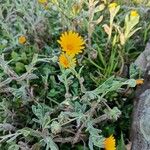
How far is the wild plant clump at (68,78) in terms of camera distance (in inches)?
76.8

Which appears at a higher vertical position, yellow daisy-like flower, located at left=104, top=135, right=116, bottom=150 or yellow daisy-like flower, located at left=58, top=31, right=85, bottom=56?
yellow daisy-like flower, located at left=58, top=31, right=85, bottom=56

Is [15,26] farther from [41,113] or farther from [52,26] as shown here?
[41,113]

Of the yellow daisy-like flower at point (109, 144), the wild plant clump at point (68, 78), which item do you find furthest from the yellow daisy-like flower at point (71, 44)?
the yellow daisy-like flower at point (109, 144)

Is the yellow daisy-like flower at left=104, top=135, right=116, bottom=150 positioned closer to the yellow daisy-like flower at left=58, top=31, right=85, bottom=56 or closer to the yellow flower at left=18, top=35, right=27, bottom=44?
the yellow daisy-like flower at left=58, top=31, right=85, bottom=56

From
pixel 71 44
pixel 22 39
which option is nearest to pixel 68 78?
pixel 71 44

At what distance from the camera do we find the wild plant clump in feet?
6.40

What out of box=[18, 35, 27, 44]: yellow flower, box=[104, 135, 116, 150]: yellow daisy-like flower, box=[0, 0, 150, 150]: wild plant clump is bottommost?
box=[104, 135, 116, 150]: yellow daisy-like flower

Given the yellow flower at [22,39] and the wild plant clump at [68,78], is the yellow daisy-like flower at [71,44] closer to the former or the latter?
the wild plant clump at [68,78]

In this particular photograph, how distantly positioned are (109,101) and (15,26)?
2.79 feet

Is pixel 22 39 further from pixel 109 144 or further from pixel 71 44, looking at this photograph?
pixel 109 144

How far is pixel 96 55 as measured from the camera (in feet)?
7.47

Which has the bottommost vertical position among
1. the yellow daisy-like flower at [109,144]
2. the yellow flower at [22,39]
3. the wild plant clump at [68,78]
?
the yellow daisy-like flower at [109,144]

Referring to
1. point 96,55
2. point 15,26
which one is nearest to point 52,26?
point 15,26

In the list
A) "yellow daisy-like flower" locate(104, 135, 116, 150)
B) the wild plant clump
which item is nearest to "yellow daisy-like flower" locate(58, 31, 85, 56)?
the wild plant clump
